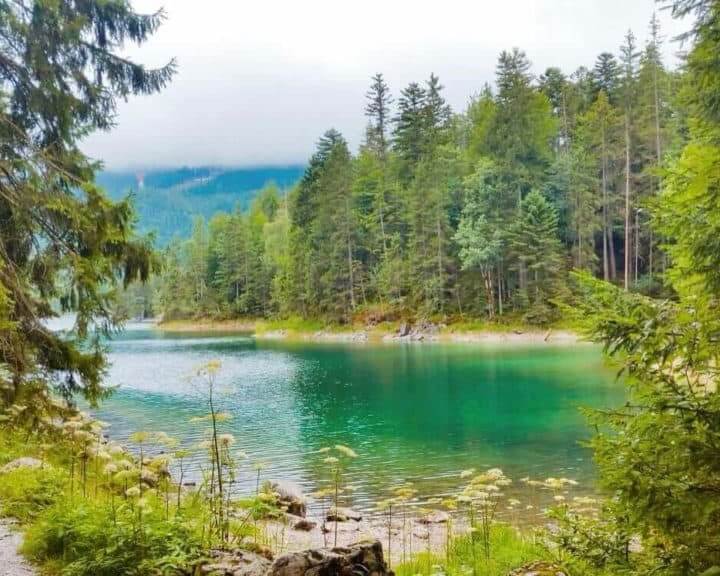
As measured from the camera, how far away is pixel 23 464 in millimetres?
8258

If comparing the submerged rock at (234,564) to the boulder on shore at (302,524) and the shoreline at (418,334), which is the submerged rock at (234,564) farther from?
the shoreline at (418,334)

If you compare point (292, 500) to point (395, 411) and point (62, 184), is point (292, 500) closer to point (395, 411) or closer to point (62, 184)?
point (62, 184)

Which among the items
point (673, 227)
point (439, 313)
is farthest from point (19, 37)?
point (439, 313)

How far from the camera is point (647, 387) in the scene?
3.80m

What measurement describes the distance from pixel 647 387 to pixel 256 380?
2800cm

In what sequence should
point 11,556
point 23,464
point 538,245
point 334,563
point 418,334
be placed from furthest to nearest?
point 418,334 < point 538,245 < point 23,464 < point 11,556 < point 334,563

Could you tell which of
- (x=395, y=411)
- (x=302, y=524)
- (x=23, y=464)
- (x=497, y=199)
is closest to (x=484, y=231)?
(x=497, y=199)

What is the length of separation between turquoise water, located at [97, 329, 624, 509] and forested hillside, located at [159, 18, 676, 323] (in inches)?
532

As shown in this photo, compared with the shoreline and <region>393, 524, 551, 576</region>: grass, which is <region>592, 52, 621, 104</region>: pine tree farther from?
<region>393, 524, 551, 576</region>: grass

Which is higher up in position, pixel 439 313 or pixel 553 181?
pixel 553 181

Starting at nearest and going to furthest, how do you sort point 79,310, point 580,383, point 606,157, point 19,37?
point 19,37 < point 79,310 < point 580,383 < point 606,157

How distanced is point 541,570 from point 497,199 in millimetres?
51179

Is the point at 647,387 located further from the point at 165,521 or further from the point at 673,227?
the point at 165,521

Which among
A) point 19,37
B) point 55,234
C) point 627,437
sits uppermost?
point 19,37
